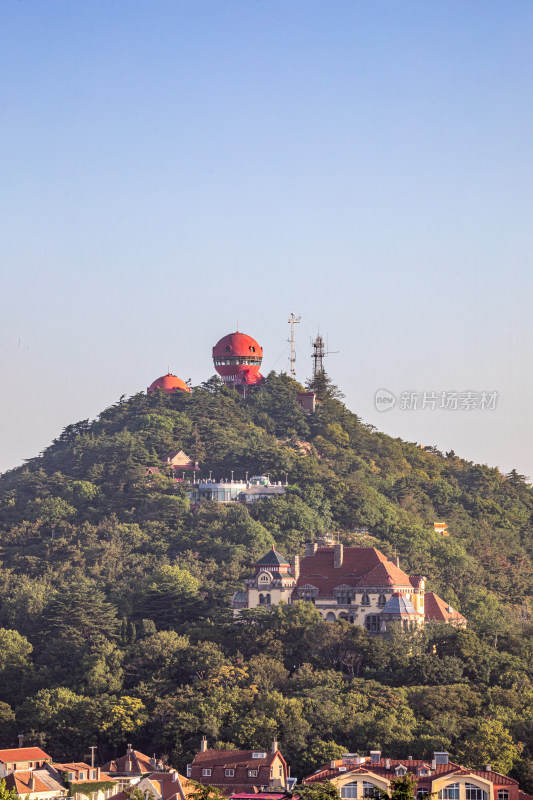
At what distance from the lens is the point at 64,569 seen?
123 meters

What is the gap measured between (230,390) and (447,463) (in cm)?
2310

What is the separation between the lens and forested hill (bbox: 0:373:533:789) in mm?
92812

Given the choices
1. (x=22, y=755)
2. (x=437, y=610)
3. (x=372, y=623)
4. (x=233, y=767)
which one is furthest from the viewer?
(x=437, y=610)

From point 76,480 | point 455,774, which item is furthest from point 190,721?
point 76,480

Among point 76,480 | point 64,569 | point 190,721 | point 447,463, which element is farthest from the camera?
point 447,463

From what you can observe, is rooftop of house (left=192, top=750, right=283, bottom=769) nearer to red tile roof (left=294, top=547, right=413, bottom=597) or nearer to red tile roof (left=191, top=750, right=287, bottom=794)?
red tile roof (left=191, top=750, right=287, bottom=794)

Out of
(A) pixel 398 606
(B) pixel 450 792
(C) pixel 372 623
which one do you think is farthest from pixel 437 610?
(B) pixel 450 792

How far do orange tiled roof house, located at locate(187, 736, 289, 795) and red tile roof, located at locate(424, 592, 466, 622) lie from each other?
2376cm

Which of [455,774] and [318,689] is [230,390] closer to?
[318,689]

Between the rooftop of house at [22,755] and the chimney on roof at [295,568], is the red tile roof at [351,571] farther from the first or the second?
the rooftop of house at [22,755]

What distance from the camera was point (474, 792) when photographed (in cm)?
7738

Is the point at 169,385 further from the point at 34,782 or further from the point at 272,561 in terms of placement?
the point at 34,782

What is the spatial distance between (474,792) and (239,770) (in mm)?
12832

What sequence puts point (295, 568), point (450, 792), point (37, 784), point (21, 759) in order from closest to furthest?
point (450, 792), point (37, 784), point (21, 759), point (295, 568)
